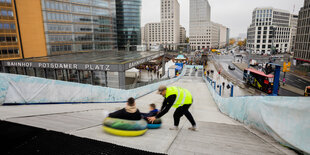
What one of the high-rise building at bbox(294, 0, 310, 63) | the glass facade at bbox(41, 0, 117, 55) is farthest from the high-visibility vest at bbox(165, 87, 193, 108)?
the high-rise building at bbox(294, 0, 310, 63)

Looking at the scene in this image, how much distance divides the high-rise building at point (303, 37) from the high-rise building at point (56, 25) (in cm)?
6040

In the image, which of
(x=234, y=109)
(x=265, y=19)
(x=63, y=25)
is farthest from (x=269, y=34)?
(x=234, y=109)

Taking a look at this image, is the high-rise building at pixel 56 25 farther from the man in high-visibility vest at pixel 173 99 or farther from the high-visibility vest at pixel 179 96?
the high-visibility vest at pixel 179 96

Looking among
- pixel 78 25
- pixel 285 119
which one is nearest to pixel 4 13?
pixel 78 25

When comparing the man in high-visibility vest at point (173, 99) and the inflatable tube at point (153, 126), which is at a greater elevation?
the man in high-visibility vest at point (173, 99)

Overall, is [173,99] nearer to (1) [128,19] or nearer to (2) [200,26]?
(1) [128,19]

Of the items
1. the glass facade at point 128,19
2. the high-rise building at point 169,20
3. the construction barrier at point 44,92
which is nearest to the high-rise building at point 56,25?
the glass facade at point 128,19

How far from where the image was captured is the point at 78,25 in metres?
44.3

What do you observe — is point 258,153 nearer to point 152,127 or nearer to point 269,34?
point 152,127

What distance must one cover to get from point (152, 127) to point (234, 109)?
5.31 meters

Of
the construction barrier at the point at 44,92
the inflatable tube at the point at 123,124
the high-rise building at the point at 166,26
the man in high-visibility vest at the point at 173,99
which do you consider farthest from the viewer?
the high-rise building at the point at 166,26

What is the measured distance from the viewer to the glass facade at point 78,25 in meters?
39.0

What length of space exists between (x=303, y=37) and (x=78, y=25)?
67.2 m

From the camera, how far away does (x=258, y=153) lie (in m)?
3.80
